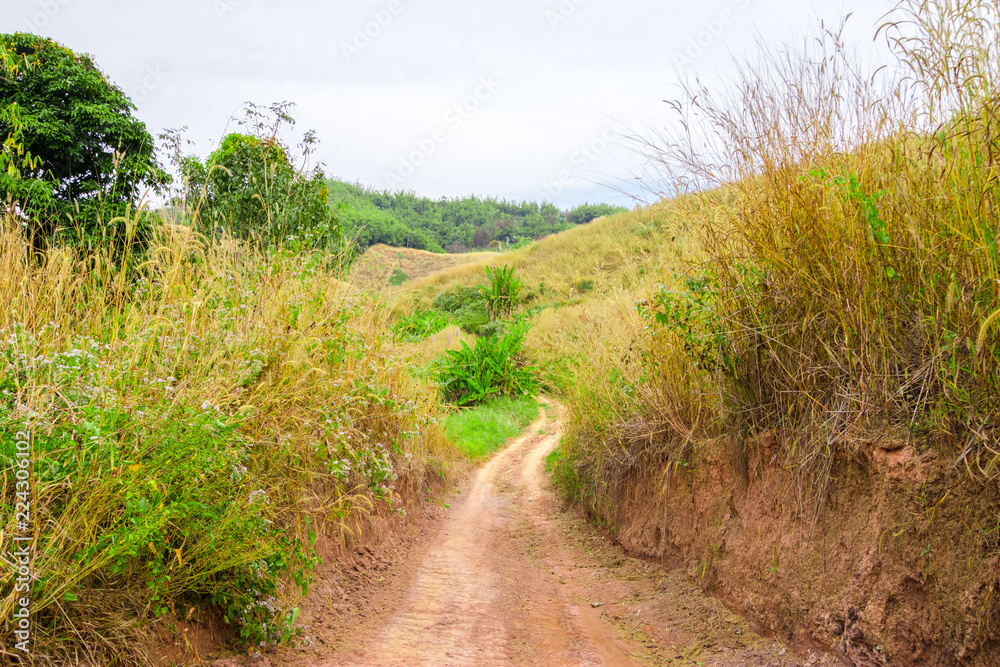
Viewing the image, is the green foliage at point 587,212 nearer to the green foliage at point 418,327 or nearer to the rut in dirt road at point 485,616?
the green foliage at point 418,327

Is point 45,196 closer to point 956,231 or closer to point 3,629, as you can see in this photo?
point 3,629

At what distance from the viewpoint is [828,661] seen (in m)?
2.84

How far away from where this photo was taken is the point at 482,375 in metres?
14.7

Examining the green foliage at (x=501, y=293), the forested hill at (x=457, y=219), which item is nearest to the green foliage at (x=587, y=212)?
the forested hill at (x=457, y=219)

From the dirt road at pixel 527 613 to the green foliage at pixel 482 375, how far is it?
7977mm

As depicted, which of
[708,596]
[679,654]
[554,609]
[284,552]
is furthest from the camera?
[554,609]

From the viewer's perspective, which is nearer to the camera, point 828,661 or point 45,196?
point 828,661

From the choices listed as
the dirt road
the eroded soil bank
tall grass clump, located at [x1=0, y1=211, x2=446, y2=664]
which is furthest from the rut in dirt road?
the eroded soil bank

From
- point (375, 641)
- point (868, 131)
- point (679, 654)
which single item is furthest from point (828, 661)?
point (868, 131)

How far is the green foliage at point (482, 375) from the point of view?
569 inches

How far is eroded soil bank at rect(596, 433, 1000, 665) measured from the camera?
7.87ft

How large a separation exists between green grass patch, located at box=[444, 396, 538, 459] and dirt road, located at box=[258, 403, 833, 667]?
3.48 m

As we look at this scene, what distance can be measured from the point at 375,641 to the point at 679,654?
5.67ft

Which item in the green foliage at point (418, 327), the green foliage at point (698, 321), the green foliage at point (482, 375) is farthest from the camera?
the green foliage at point (482, 375)
